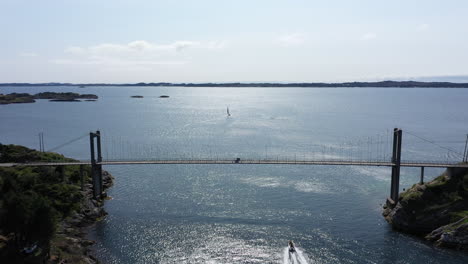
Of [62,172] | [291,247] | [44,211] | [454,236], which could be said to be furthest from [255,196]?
[44,211]

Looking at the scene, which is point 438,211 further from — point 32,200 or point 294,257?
point 32,200

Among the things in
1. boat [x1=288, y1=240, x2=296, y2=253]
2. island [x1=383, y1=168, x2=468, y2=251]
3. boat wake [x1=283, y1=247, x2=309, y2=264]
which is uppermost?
island [x1=383, y1=168, x2=468, y2=251]

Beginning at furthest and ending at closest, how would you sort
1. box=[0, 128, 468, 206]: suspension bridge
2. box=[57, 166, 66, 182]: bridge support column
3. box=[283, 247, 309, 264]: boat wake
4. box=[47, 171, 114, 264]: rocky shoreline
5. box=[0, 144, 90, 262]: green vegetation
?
box=[57, 166, 66, 182]: bridge support column < box=[0, 128, 468, 206]: suspension bridge < box=[283, 247, 309, 264]: boat wake < box=[47, 171, 114, 264]: rocky shoreline < box=[0, 144, 90, 262]: green vegetation

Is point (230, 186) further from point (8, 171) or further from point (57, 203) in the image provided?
point (8, 171)

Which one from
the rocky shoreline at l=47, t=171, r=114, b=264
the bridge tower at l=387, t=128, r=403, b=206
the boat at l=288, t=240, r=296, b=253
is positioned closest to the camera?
the rocky shoreline at l=47, t=171, r=114, b=264

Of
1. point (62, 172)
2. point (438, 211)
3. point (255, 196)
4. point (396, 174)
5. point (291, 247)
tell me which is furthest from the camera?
point (255, 196)

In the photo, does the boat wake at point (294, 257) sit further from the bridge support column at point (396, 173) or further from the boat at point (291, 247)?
the bridge support column at point (396, 173)

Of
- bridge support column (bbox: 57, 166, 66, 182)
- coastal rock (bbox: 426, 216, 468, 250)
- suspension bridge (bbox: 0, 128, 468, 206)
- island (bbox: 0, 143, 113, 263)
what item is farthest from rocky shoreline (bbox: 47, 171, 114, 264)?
coastal rock (bbox: 426, 216, 468, 250)

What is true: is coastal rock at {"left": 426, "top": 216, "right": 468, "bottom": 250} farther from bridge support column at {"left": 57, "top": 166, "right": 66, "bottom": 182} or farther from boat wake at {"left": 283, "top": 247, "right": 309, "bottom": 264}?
bridge support column at {"left": 57, "top": 166, "right": 66, "bottom": 182}

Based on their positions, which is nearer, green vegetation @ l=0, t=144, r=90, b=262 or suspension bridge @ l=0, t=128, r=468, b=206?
green vegetation @ l=0, t=144, r=90, b=262
